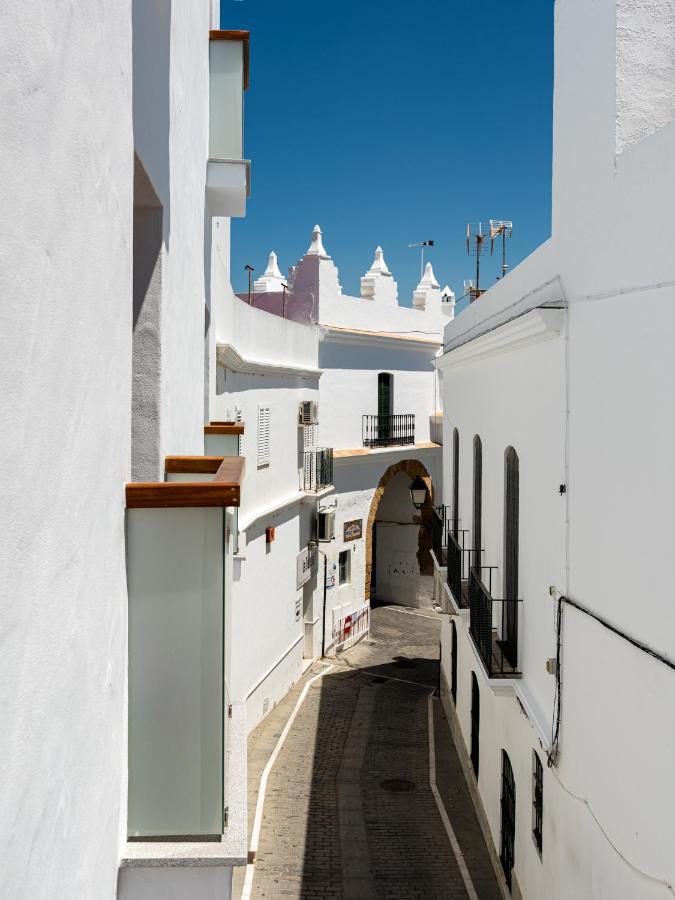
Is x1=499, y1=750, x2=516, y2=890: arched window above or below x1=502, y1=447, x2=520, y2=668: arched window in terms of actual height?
below

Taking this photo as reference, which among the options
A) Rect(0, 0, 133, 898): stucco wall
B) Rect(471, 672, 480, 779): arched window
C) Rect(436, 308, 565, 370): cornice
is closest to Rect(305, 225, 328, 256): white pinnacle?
Rect(436, 308, 565, 370): cornice

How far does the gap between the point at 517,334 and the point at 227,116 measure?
13.4 ft

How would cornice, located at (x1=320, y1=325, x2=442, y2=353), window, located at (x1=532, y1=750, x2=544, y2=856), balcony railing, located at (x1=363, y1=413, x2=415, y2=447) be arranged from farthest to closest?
balcony railing, located at (x1=363, y1=413, x2=415, y2=447)
cornice, located at (x1=320, y1=325, x2=442, y2=353)
window, located at (x1=532, y1=750, x2=544, y2=856)

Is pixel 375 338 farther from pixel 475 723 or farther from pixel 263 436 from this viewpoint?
pixel 475 723

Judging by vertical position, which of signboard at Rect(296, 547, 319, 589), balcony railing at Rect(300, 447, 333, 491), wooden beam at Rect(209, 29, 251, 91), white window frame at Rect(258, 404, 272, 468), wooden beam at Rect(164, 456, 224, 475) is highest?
wooden beam at Rect(209, 29, 251, 91)

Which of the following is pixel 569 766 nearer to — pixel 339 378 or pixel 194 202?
pixel 194 202

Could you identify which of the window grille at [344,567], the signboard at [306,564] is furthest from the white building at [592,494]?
the window grille at [344,567]

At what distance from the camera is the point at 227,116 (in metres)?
7.21

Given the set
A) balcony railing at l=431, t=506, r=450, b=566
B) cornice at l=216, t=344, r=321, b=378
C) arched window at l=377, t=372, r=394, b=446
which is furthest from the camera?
arched window at l=377, t=372, r=394, b=446

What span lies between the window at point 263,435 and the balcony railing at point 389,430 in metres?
7.09

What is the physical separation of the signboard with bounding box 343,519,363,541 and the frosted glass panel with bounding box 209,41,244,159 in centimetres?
1671

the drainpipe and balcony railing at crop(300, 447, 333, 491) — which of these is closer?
balcony railing at crop(300, 447, 333, 491)

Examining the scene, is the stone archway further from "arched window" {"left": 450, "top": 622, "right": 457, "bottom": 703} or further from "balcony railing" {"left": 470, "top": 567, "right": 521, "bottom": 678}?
"balcony railing" {"left": 470, "top": 567, "right": 521, "bottom": 678}

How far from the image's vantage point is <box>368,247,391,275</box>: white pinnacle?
1016 inches
